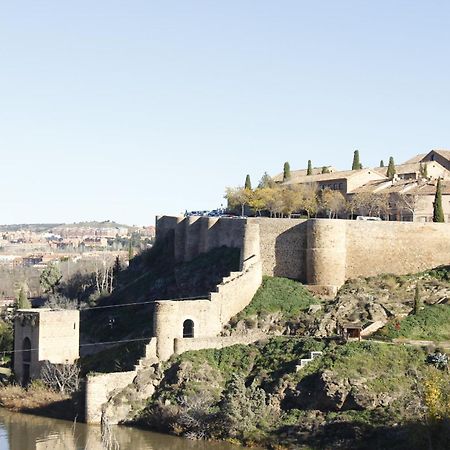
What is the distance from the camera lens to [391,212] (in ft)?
208

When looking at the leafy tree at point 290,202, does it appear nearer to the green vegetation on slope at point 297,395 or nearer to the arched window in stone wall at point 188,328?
the arched window in stone wall at point 188,328

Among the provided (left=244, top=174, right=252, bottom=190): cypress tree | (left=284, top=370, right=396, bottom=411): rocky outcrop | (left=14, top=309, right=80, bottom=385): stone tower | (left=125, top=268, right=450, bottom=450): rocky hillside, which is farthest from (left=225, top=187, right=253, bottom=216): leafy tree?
(left=284, top=370, right=396, bottom=411): rocky outcrop

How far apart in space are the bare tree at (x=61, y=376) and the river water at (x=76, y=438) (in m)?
2.17

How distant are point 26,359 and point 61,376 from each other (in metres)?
4.39

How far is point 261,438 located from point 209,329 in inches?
361

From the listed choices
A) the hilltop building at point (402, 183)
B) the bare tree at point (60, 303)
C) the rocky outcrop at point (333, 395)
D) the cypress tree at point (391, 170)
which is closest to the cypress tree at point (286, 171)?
the hilltop building at point (402, 183)

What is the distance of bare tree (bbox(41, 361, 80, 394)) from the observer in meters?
44.9

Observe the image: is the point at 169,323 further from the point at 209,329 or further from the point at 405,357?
the point at 405,357

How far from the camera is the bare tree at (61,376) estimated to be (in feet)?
147

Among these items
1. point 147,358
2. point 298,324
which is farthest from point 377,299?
point 147,358

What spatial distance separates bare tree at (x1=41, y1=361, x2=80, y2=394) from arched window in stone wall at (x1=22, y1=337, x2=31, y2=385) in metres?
1.82

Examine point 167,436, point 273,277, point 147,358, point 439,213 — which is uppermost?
point 439,213

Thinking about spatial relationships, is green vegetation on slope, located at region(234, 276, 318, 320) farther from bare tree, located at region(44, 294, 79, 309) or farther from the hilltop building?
bare tree, located at region(44, 294, 79, 309)

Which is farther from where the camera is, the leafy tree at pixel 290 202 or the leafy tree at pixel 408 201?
the leafy tree at pixel 290 202
